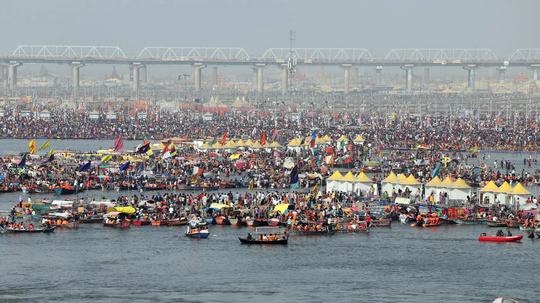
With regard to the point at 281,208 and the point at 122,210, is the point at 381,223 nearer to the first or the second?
the point at 281,208

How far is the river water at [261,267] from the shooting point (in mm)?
36438

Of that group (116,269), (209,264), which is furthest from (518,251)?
(116,269)

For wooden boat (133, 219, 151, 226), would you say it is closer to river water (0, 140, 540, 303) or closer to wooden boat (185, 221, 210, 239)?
river water (0, 140, 540, 303)

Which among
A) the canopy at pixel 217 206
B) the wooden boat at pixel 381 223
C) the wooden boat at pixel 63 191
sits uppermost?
the wooden boat at pixel 63 191

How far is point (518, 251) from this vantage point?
145 ft

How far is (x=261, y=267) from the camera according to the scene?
4100 centimetres

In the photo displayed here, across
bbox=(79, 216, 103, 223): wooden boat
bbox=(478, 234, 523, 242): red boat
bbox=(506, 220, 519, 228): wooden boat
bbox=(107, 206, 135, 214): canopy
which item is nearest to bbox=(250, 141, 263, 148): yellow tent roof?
bbox=(107, 206, 135, 214): canopy

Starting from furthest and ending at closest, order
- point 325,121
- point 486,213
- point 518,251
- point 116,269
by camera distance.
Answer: point 325,121
point 486,213
point 518,251
point 116,269

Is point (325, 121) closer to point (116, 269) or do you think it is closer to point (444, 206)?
point (444, 206)

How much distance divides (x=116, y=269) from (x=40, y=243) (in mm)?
6943

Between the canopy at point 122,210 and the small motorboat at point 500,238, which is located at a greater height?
the canopy at point 122,210

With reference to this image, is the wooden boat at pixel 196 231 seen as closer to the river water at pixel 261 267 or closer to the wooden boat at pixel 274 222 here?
the river water at pixel 261 267

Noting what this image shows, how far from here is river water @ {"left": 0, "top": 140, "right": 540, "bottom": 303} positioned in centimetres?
3644

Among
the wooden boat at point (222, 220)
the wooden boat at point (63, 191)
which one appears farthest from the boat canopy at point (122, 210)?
the wooden boat at point (63, 191)
